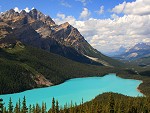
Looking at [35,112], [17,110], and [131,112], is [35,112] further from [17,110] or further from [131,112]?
[131,112]

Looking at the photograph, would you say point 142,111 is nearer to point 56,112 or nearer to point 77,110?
point 77,110

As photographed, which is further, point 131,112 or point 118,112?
point 131,112

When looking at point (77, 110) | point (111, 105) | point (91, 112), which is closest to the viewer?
point (111, 105)

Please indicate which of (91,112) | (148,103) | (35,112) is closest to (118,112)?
(91,112)

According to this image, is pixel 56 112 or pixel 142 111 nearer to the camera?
pixel 56 112

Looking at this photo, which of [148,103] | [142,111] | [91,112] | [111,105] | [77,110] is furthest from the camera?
[148,103]

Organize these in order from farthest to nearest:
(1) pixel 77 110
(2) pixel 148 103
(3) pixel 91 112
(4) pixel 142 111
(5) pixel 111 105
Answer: (2) pixel 148 103 → (4) pixel 142 111 → (1) pixel 77 110 → (3) pixel 91 112 → (5) pixel 111 105

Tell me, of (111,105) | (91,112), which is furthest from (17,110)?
(111,105)

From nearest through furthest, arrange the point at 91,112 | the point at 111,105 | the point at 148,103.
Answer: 1. the point at 111,105
2. the point at 91,112
3. the point at 148,103
